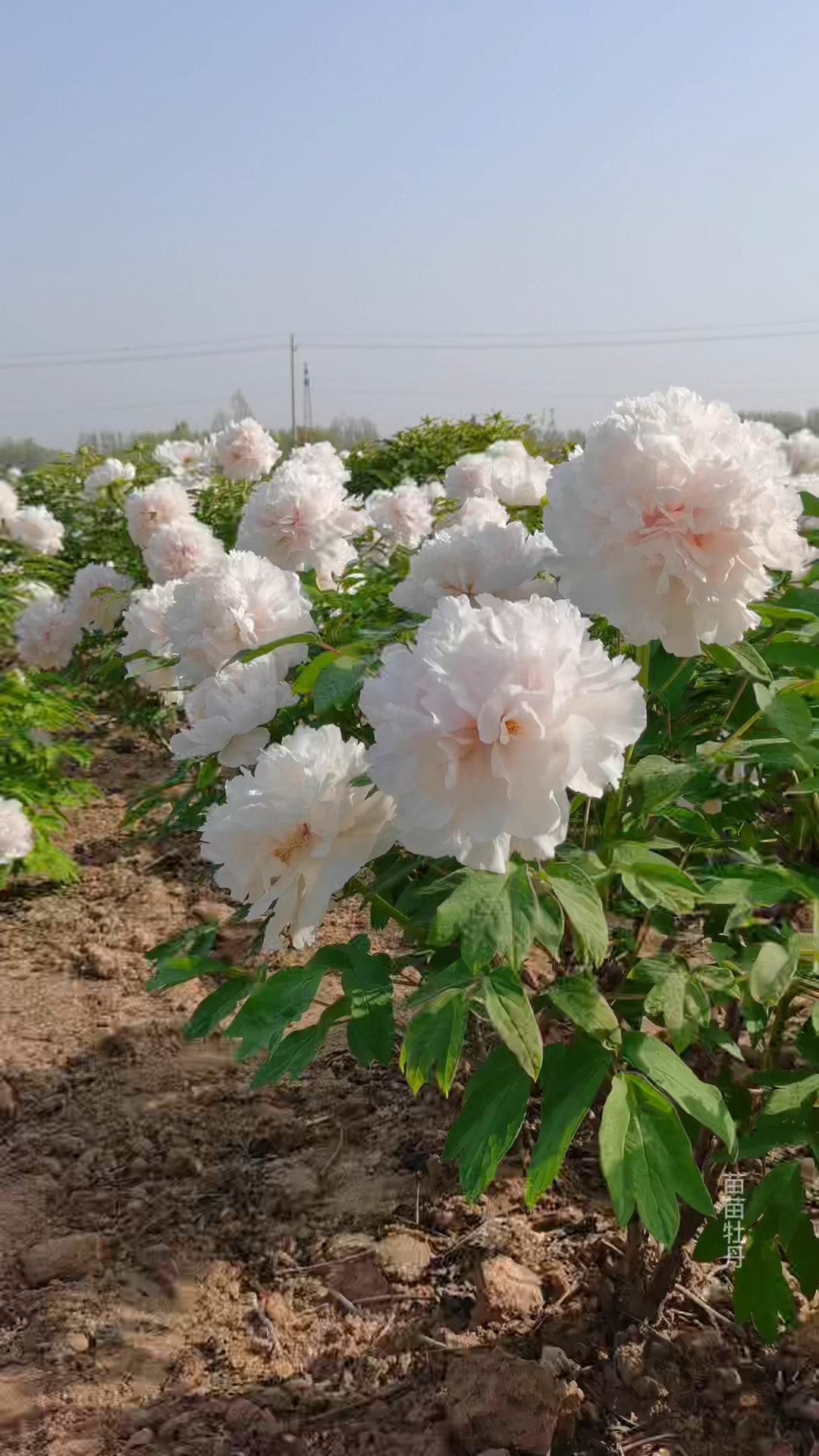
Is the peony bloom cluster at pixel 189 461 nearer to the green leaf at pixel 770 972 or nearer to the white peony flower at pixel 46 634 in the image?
the white peony flower at pixel 46 634

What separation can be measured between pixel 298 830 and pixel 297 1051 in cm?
31

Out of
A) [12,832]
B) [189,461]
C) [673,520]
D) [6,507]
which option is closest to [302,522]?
[673,520]

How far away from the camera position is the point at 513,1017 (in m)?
1.29

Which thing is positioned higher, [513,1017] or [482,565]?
[482,565]

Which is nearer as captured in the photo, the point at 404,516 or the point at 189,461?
the point at 404,516

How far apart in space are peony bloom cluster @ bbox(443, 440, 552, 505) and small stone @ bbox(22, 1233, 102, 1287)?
2087 mm

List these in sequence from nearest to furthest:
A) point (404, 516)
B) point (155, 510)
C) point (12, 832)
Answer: point (404, 516)
point (12, 832)
point (155, 510)

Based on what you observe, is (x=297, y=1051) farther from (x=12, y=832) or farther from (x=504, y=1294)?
(x=12, y=832)

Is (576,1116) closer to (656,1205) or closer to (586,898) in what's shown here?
(656,1205)

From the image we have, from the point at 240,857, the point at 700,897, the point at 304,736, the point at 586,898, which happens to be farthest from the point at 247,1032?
the point at 700,897

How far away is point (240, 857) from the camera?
1.43 m

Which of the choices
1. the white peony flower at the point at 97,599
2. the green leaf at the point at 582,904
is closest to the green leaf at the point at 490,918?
the green leaf at the point at 582,904

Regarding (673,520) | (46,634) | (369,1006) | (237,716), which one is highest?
(673,520)

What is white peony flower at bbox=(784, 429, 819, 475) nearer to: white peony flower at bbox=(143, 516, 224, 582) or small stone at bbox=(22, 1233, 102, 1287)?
white peony flower at bbox=(143, 516, 224, 582)
